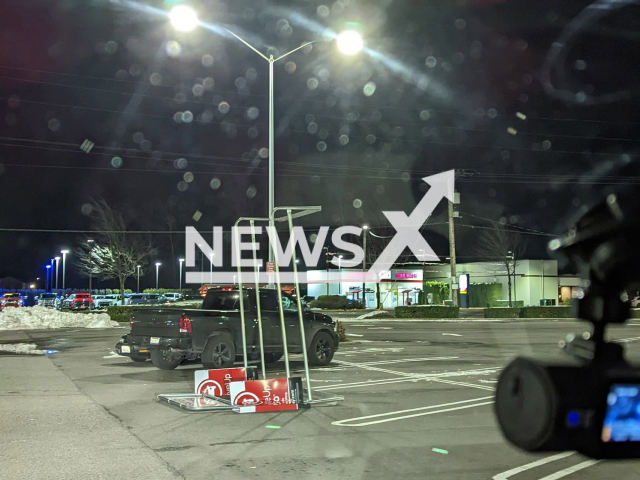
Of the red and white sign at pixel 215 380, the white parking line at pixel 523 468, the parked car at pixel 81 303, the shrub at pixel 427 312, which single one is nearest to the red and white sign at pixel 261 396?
the red and white sign at pixel 215 380

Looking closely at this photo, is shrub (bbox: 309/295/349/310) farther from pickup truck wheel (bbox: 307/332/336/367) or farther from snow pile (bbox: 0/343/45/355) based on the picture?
pickup truck wheel (bbox: 307/332/336/367)

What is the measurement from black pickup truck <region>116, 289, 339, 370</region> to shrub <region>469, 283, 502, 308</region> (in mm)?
50107

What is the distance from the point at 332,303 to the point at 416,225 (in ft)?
32.6

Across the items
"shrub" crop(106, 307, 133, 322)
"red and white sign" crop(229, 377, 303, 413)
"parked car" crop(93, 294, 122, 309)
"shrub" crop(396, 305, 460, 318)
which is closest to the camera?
"red and white sign" crop(229, 377, 303, 413)

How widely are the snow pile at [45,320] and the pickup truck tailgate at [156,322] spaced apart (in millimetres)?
17827

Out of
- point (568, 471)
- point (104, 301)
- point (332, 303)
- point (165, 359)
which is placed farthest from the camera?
point (332, 303)

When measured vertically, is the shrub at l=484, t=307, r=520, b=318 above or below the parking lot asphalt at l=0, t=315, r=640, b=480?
above

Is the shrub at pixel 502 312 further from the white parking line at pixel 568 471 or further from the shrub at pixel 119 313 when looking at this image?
the white parking line at pixel 568 471

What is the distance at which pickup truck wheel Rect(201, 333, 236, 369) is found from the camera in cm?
1539

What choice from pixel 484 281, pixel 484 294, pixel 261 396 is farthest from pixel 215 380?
pixel 484 281

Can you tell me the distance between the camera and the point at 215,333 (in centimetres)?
1553

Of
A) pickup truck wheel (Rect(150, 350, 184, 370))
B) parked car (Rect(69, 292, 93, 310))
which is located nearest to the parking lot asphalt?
pickup truck wheel (Rect(150, 350, 184, 370))

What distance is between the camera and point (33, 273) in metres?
115

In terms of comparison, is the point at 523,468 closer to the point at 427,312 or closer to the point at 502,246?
the point at 427,312
